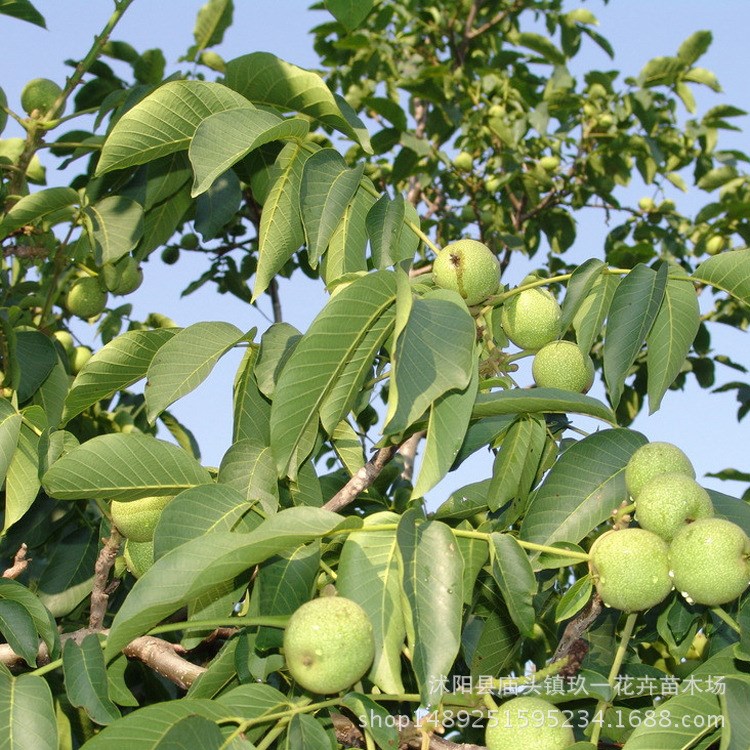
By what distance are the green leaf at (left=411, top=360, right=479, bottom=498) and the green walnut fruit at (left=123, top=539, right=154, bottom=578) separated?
54cm

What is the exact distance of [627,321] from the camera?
1.21m

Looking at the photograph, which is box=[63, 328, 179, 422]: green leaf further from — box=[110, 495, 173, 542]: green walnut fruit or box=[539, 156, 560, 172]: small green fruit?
box=[539, 156, 560, 172]: small green fruit

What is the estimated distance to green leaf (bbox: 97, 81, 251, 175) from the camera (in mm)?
1213

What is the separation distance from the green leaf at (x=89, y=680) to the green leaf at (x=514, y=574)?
18.2 inches

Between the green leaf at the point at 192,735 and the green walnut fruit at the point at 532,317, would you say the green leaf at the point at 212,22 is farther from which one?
the green leaf at the point at 192,735

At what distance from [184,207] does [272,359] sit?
57 cm

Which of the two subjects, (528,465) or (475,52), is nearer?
(528,465)

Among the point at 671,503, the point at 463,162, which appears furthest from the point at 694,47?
the point at 671,503

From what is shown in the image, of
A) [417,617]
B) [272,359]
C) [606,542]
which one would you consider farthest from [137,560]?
[606,542]

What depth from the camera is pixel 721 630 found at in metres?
1.28

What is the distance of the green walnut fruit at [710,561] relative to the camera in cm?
102

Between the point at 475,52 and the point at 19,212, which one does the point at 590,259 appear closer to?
the point at 19,212

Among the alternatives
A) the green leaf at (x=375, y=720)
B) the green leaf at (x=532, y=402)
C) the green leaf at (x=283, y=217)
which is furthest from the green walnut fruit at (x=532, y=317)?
the green leaf at (x=375, y=720)

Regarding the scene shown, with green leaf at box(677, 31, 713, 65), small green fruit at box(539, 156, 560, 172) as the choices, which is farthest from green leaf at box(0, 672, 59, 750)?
green leaf at box(677, 31, 713, 65)
